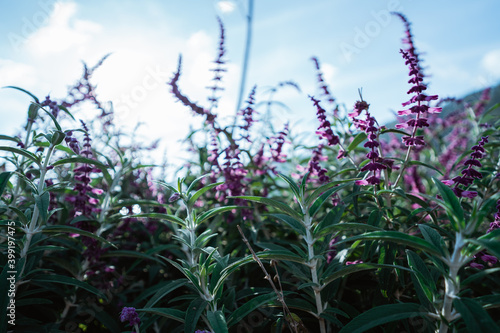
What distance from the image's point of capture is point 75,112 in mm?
2615

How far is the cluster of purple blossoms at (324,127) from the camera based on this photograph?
1.95 meters

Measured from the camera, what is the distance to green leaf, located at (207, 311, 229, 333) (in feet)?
4.33

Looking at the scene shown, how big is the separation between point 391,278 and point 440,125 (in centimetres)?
358

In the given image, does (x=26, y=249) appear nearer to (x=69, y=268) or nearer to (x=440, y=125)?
(x=69, y=268)

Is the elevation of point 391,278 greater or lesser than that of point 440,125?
lesser

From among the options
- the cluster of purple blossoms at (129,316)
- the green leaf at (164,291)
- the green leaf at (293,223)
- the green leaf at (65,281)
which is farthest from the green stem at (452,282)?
the green leaf at (65,281)

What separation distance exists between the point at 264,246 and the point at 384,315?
72 centimetres

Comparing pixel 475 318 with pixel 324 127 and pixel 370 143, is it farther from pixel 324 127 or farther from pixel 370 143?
pixel 324 127

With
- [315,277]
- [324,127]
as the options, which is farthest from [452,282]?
[324,127]

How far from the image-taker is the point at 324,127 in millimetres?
1965

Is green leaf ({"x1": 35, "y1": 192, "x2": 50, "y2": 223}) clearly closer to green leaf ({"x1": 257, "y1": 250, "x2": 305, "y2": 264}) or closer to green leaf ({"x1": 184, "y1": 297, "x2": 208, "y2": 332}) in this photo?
green leaf ({"x1": 184, "y1": 297, "x2": 208, "y2": 332})

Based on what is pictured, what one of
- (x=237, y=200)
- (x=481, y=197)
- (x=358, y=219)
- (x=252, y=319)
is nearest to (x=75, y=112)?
(x=237, y=200)

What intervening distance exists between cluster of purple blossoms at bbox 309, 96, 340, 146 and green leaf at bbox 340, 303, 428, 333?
94cm

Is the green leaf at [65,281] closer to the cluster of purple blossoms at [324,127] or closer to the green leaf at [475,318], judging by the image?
the cluster of purple blossoms at [324,127]
